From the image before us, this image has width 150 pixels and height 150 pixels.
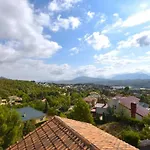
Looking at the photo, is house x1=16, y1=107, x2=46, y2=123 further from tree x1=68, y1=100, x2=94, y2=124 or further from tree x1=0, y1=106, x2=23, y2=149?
tree x1=0, y1=106, x2=23, y2=149

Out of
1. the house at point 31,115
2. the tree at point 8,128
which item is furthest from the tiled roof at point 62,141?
the house at point 31,115

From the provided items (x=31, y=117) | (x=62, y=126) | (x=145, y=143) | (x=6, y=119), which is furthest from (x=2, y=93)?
(x=62, y=126)

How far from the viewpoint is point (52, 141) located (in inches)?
251

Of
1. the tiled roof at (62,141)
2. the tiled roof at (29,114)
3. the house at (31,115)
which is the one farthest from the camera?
the house at (31,115)

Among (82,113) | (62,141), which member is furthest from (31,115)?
(62,141)

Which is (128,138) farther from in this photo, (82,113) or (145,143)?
(82,113)

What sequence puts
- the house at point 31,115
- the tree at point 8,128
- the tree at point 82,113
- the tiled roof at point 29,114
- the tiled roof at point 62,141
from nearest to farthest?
1. the tiled roof at point 62,141
2. the tree at point 8,128
3. the tree at point 82,113
4. the tiled roof at point 29,114
5. the house at point 31,115

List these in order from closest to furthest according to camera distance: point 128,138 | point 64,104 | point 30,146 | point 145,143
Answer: point 30,146 → point 145,143 → point 128,138 → point 64,104

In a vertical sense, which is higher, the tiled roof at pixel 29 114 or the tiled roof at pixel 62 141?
the tiled roof at pixel 62 141

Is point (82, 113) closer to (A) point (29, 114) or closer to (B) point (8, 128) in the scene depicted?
(B) point (8, 128)

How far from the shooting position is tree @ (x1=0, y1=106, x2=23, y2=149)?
22.5m

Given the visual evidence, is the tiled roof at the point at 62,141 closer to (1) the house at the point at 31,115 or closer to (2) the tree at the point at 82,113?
(2) the tree at the point at 82,113

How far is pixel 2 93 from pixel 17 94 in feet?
21.1

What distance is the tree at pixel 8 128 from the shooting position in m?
22.5
